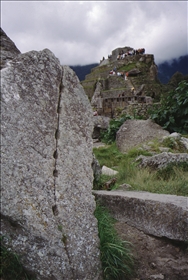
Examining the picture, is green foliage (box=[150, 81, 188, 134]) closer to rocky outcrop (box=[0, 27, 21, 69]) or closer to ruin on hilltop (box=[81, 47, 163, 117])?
rocky outcrop (box=[0, 27, 21, 69])

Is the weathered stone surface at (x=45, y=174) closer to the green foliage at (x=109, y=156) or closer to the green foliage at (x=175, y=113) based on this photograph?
the green foliage at (x=109, y=156)

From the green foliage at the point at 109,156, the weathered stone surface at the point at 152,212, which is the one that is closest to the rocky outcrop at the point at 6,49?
the weathered stone surface at the point at 152,212

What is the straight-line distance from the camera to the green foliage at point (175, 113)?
340 inches

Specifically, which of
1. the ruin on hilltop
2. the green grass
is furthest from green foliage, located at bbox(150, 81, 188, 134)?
the ruin on hilltop

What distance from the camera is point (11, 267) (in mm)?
1856

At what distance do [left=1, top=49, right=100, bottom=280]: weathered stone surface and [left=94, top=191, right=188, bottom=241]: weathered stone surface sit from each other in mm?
805

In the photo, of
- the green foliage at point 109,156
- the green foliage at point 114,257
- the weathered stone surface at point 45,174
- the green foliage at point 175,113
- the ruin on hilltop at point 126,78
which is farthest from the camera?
the ruin on hilltop at point 126,78

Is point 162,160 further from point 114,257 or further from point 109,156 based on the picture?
point 114,257

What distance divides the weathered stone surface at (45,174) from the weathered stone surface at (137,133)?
5.76 meters

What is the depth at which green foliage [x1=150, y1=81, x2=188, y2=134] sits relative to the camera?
8.63 m

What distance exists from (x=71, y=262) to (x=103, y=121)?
31.2 feet

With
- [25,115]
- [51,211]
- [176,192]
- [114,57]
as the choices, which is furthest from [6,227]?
[114,57]

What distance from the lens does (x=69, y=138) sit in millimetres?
2582

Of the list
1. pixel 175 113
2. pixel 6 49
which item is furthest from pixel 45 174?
pixel 175 113
